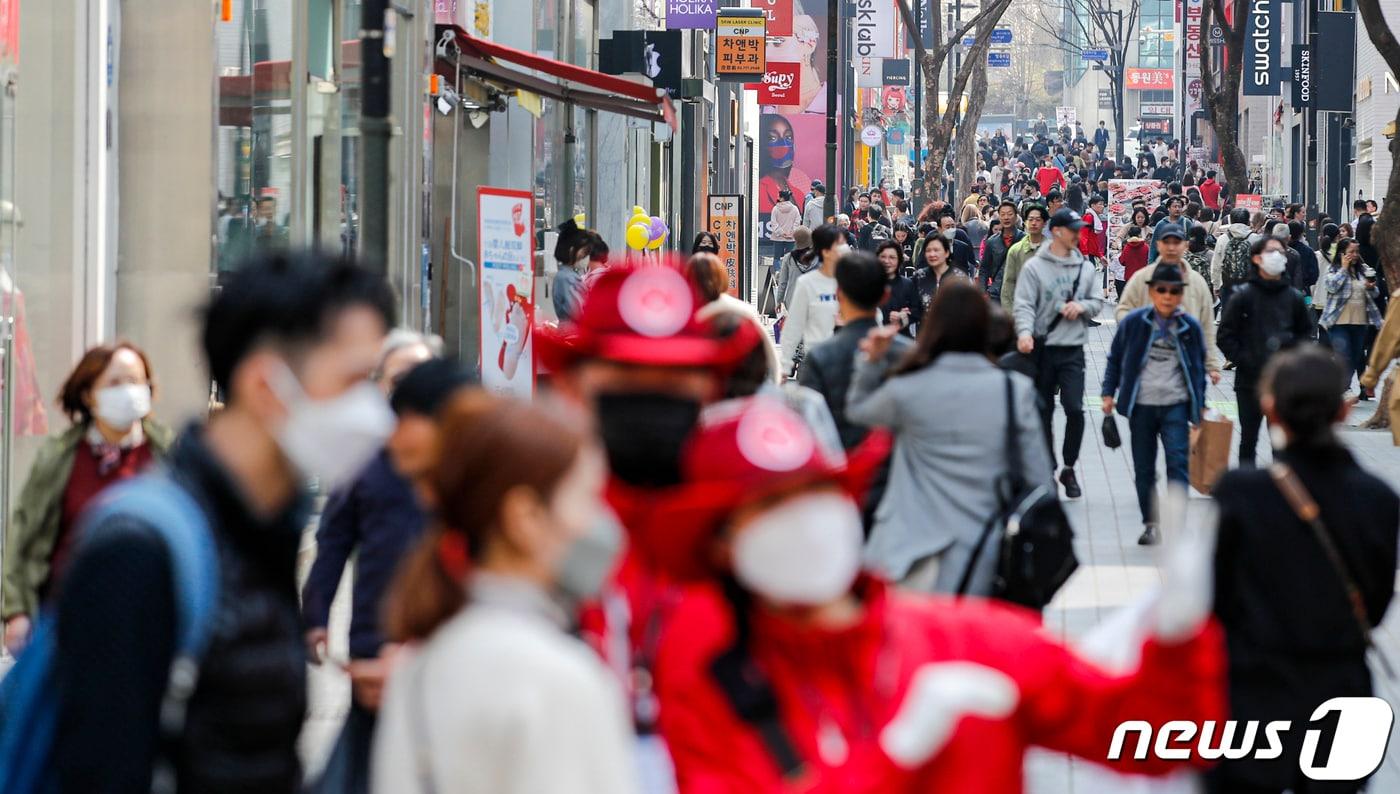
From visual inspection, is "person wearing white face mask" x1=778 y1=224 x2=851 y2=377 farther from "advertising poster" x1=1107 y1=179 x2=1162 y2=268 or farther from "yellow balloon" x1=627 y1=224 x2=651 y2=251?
"advertising poster" x1=1107 y1=179 x2=1162 y2=268

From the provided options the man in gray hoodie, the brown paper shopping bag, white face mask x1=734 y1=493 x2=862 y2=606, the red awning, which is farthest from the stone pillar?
white face mask x1=734 y1=493 x2=862 y2=606

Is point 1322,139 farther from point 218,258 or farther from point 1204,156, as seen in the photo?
point 218,258

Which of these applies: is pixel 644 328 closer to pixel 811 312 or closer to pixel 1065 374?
pixel 811 312

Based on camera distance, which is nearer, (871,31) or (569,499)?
(569,499)

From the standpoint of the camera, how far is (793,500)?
9.57 ft

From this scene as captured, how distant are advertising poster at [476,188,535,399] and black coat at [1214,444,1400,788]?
9.54 metres

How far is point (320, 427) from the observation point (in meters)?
3.13

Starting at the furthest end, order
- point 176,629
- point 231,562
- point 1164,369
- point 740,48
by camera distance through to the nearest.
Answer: point 740,48 → point 1164,369 → point 231,562 → point 176,629

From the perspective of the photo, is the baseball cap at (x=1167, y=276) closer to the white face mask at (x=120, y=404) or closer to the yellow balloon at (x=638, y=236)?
the white face mask at (x=120, y=404)

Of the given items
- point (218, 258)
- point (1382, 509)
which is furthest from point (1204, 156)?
point (1382, 509)

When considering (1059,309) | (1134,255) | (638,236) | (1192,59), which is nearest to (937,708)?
(1059,309)

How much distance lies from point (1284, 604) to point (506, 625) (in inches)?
117

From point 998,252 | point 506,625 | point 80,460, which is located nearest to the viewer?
point 506,625

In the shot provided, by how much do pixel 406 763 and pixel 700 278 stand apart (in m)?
5.85
